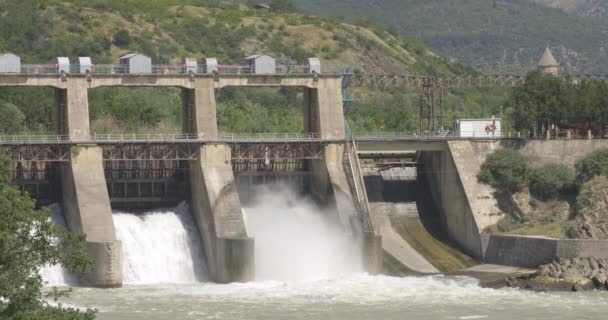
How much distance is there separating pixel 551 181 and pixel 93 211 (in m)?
30.5

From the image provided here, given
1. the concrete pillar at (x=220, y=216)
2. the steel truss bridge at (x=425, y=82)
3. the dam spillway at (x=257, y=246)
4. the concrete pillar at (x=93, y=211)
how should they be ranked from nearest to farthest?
the concrete pillar at (x=93, y=211) < the concrete pillar at (x=220, y=216) < the dam spillway at (x=257, y=246) < the steel truss bridge at (x=425, y=82)

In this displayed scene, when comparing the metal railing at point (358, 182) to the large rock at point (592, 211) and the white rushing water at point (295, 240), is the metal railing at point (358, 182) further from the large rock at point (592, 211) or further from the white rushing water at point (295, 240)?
the large rock at point (592, 211)

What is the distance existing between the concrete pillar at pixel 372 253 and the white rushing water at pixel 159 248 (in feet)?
31.6

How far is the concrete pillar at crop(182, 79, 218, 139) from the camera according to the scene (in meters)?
87.8

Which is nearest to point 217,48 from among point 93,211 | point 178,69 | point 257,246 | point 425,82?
point 425,82

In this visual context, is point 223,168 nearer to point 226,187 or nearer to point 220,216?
point 226,187

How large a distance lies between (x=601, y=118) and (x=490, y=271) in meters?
19.9

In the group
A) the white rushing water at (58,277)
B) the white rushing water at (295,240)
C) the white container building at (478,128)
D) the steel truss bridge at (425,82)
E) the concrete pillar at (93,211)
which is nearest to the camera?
the concrete pillar at (93,211)

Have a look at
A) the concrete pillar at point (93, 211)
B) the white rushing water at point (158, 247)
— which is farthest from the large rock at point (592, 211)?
the concrete pillar at point (93, 211)

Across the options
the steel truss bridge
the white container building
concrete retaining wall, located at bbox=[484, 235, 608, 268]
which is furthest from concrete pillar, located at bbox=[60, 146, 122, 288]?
the white container building

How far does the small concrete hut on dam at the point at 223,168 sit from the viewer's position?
8244 cm

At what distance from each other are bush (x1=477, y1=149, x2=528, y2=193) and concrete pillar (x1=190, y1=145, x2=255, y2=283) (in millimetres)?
17662

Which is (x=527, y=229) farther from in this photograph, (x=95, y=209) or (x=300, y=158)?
(x=95, y=209)

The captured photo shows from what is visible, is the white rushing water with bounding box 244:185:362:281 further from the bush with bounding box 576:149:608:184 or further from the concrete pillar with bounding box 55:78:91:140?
the bush with bounding box 576:149:608:184
